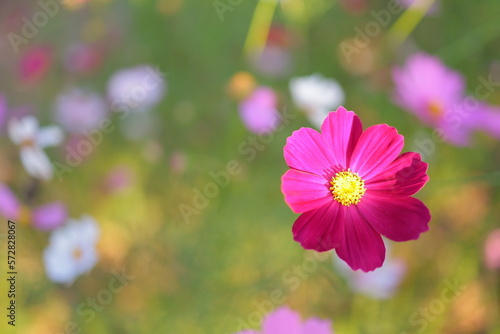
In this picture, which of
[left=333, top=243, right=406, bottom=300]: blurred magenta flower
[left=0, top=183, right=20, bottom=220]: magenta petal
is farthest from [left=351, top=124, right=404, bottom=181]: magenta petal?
[left=0, top=183, right=20, bottom=220]: magenta petal

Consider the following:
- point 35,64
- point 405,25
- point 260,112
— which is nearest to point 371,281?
point 260,112

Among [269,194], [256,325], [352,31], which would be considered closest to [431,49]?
[352,31]

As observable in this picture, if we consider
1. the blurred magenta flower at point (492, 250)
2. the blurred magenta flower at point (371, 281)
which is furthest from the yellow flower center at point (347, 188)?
the blurred magenta flower at point (492, 250)

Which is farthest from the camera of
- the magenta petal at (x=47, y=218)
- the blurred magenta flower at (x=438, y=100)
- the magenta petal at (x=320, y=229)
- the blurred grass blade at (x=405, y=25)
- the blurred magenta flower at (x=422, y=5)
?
the blurred grass blade at (x=405, y=25)

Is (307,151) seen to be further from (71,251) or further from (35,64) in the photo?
(35,64)

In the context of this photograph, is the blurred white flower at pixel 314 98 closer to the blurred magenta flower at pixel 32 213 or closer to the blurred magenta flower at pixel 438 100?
the blurred magenta flower at pixel 438 100

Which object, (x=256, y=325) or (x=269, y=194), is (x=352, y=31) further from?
(x=256, y=325)

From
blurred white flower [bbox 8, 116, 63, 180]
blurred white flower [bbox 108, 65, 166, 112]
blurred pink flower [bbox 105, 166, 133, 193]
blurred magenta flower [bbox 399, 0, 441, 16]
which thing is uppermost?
blurred magenta flower [bbox 399, 0, 441, 16]

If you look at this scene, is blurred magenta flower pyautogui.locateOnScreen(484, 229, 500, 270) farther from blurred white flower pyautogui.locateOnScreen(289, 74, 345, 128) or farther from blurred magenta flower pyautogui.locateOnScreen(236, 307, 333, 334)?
blurred magenta flower pyautogui.locateOnScreen(236, 307, 333, 334)
